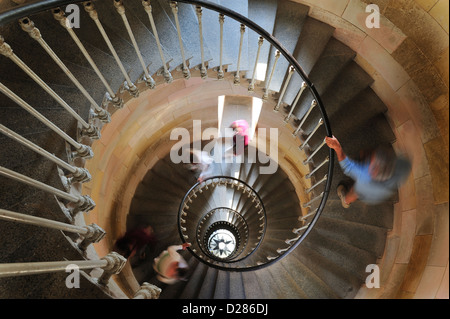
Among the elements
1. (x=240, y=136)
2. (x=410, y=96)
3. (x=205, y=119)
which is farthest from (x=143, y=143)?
(x=410, y=96)

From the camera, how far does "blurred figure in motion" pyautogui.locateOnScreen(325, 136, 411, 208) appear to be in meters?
3.21

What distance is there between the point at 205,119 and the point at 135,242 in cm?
309

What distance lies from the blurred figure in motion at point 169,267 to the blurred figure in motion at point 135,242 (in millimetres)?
644

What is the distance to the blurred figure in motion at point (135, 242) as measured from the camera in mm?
5656

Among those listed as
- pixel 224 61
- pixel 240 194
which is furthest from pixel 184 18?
pixel 240 194

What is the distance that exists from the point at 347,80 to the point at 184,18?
245 centimetres

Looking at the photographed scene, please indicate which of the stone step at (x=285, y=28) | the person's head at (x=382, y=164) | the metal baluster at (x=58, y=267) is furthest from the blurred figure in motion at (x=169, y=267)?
the person's head at (x=382, y=164)

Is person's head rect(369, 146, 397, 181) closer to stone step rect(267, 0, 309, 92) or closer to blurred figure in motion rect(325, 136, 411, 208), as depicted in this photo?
blurred figure in motion rect(325, 136, 411, 208)

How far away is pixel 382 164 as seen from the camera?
319 centimetres

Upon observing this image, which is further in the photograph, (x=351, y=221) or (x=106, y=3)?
(x=351, y=221)

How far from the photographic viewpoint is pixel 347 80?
4066 millimetres

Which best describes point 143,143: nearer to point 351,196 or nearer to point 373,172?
point 351,196

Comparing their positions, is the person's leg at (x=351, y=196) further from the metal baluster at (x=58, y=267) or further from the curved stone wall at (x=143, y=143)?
the metal baluster at (x=58, y=267)

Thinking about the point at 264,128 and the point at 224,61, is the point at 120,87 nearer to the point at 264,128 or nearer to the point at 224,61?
the point at 224,61
